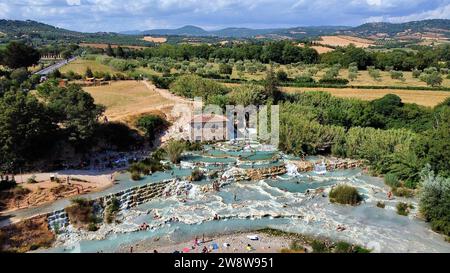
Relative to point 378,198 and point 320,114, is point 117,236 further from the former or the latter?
point 320,114

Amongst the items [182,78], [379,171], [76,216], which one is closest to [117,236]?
[76,216]

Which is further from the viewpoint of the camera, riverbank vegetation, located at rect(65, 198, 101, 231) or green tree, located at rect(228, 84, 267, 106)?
green tree, located at rect(228, 84, 267, 106)

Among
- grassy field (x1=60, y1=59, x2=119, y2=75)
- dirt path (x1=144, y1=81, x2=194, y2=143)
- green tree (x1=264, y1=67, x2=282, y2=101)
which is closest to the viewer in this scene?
dirt path (x1=144, y1=81, x2=194, y2=143)

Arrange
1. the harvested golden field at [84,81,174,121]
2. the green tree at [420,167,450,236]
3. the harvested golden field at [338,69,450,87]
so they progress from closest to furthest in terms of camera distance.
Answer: the green tree at [420,167,450,236] → the harvested golden field at [84,81,174,121] → the harvested golden field at [338,69,450,87]

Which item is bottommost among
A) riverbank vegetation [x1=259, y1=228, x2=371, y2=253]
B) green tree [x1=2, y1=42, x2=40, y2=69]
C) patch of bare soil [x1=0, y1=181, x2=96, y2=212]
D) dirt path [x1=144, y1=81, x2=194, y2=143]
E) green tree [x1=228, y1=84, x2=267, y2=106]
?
riverbank vegetation [x1=259, y1=228, x2=371, y2=253]

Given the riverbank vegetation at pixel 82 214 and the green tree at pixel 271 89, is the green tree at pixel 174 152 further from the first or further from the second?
the green tree at pixel 271 89

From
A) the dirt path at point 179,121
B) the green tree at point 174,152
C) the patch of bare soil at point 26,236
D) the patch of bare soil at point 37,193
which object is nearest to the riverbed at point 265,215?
the patch of bare soil at point 26,236

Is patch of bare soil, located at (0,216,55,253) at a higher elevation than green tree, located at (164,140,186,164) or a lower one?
lower

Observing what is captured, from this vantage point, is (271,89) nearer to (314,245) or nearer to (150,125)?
(150,125)

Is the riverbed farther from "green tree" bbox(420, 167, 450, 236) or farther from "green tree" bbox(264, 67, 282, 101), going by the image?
"green tree" bbox(264, 67, 282, 101)

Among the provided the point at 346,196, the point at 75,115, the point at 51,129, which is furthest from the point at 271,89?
the point at 51,129

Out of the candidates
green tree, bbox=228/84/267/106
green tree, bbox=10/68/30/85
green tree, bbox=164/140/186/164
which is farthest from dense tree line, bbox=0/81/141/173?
green tree, bbox=10/68/30/85
